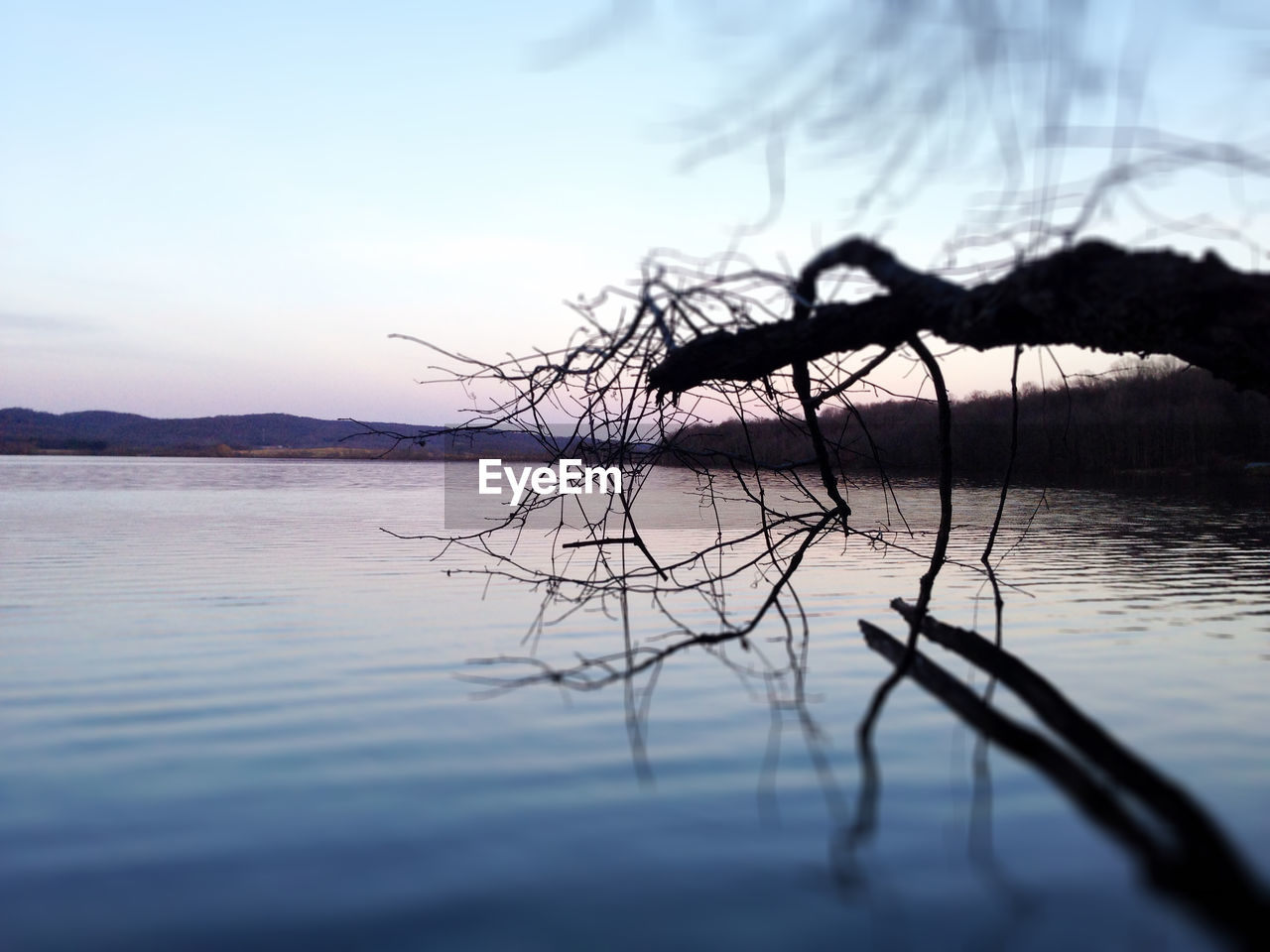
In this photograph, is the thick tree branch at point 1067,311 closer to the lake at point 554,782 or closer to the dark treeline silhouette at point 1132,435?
the lake at point 554,782

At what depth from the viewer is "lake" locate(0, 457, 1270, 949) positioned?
7.85ft

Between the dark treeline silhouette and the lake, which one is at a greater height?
the dark treeline silhouette

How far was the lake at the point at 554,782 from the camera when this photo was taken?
2.39m

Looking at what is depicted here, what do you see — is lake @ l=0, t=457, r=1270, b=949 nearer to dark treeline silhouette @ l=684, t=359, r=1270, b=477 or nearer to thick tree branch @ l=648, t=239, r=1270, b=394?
thick tree branch @ l=648, t=239, r=1270, b=394

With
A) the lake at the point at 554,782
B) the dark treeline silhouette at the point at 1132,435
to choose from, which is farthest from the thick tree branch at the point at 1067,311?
the dark treeline silhouette at the point at 1132,435

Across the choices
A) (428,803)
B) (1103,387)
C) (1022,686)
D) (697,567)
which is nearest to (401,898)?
(428,803)

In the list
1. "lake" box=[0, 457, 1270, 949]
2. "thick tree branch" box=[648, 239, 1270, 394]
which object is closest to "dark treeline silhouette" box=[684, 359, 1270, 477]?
"lake" box=[0, 457, 1270, 949]

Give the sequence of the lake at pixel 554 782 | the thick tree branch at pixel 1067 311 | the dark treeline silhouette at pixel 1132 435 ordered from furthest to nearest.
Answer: the dark treeline silhouette at pixel 1132 435
the thick tree branch at pixel 1067 311
the lake at pixel 554 782

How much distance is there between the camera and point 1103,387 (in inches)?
1388

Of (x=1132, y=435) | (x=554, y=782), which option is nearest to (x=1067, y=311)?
(x=554, y=782)

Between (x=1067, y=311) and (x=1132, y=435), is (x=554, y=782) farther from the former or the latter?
(x=1132, y=435)

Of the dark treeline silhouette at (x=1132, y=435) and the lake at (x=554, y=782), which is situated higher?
the dark treeline silhouette at (x=1132, y=435)

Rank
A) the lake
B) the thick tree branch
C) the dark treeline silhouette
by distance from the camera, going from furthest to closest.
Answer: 1. the dark treeline silhouette
2. the thick tree branch
3. the lake

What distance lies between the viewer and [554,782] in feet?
11.1
